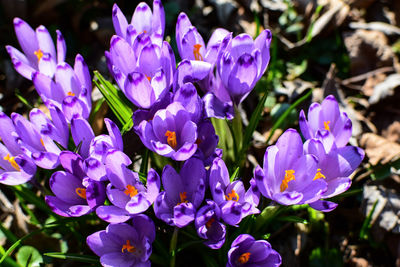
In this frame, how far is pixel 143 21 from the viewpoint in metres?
1.64

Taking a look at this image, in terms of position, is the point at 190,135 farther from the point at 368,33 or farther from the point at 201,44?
the point at 368,33

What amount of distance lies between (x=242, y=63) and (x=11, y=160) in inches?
35.9

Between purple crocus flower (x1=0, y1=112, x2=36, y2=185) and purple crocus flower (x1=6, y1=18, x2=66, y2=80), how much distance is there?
0.95ft

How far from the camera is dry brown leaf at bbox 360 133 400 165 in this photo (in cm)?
214

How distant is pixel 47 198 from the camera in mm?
1314

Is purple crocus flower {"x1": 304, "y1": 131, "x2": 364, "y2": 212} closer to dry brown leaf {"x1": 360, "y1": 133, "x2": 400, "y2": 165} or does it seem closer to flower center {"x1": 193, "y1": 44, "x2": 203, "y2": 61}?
flower center {"x1": 193, "y1": 44, "x2": 203, "y2": 61}

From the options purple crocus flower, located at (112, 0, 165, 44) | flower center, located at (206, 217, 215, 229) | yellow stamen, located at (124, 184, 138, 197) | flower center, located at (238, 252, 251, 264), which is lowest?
flower center, located at (238, 252, 251, 264)

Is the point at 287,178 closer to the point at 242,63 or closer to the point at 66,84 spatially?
the point at 242,63

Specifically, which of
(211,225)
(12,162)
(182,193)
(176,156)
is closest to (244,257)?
(211,225)

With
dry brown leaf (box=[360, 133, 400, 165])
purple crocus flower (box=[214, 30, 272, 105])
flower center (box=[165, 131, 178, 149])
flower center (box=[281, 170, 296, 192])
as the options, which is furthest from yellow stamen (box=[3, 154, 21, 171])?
dry brown leaf (box=[360, 133, 400, 165])

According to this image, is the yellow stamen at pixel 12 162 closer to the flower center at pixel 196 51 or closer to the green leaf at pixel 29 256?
the green leaf at pixel 29 256

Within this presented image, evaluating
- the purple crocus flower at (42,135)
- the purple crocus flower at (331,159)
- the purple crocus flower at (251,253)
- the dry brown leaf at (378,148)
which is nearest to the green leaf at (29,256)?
the purple crocus flower at (42,135)

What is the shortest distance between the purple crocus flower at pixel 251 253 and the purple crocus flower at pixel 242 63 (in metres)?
0.53

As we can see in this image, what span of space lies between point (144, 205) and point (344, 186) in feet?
Result: 2.17
